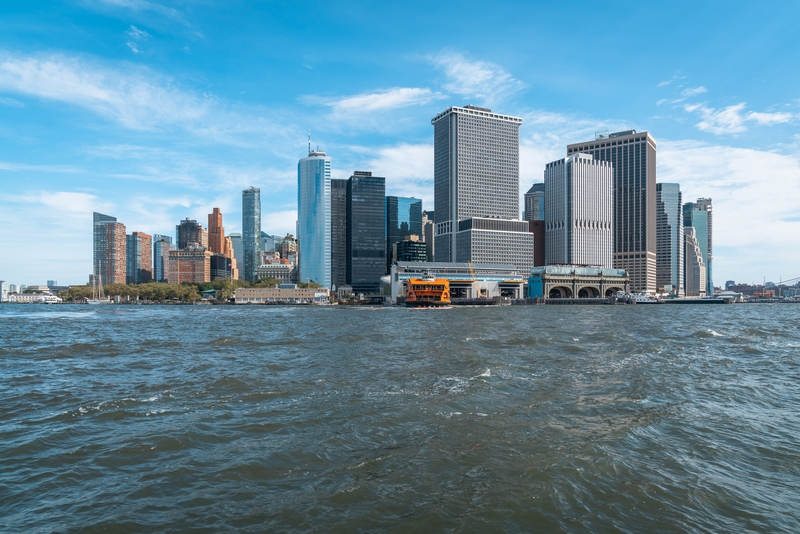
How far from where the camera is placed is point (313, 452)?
45.7 feet

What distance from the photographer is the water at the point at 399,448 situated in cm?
1036

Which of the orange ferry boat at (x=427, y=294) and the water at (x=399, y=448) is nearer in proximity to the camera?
the water at (x=399, y=448)

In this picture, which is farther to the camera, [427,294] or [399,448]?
[427,294]

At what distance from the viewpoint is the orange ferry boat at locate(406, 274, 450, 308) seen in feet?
479

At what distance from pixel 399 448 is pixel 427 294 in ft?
436

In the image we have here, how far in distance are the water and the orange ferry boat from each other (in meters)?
117

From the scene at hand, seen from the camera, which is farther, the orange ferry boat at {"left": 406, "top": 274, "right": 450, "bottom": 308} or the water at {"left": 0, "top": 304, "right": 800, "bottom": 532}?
the orange ferry boat at {"left": 406, "top": 274, "right": 450, "bottom": 308}

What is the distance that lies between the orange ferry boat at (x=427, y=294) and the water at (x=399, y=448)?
11679cm

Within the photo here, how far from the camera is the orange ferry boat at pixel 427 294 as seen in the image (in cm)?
14600

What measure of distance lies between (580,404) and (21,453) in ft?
60.4

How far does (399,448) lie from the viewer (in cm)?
1427

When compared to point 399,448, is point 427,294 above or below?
below

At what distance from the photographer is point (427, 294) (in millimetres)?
146750

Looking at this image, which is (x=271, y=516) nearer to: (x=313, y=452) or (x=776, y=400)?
(x=313, y=452)
